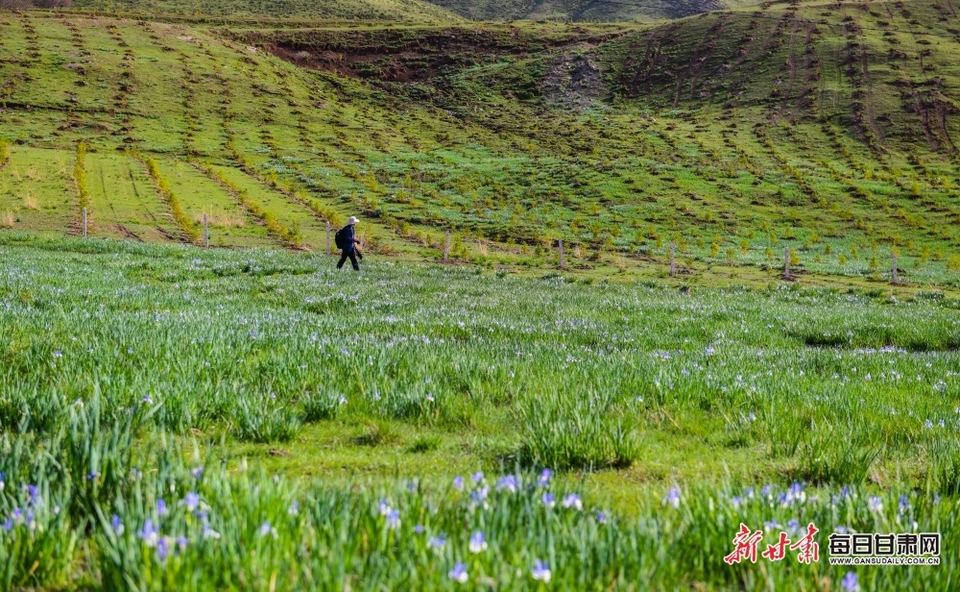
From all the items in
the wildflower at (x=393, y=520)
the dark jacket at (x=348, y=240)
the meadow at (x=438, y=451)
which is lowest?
the dark jacket at (x=348, y=240)

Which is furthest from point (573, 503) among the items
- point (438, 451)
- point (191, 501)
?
point (438, 451)

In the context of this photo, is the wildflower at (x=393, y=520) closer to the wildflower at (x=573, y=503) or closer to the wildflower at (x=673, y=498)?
the wildflower at (x=573, y=503)

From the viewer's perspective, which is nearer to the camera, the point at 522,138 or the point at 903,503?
the point at 903,503

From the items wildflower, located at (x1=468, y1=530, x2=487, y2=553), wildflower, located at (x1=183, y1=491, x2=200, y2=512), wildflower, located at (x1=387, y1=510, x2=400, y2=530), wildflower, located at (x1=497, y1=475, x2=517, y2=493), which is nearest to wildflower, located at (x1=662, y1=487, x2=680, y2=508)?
wildflower, located at (x1=497, y1=475, x2=517, y2=493)

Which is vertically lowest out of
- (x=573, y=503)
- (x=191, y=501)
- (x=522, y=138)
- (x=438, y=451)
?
(x=438, y=451)

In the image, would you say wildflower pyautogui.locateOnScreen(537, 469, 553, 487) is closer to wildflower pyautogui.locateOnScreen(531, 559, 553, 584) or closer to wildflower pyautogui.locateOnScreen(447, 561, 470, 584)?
wildflower pyautogui.locateOnScreen(531, 559, 553, 584)

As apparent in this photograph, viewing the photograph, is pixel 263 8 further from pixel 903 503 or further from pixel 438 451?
pixel 903 503

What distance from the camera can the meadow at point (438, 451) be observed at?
6.59ft

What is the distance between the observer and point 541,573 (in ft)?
5.85

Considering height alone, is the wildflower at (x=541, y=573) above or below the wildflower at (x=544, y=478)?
above

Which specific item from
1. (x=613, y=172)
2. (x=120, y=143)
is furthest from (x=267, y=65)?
(x=613, y=172)

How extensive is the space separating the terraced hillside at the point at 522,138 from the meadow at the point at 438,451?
1057 inches

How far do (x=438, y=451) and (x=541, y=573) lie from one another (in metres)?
2.55

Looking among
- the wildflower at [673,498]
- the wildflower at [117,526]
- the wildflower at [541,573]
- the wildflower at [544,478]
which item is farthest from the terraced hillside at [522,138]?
the wildflower at [117,526]
